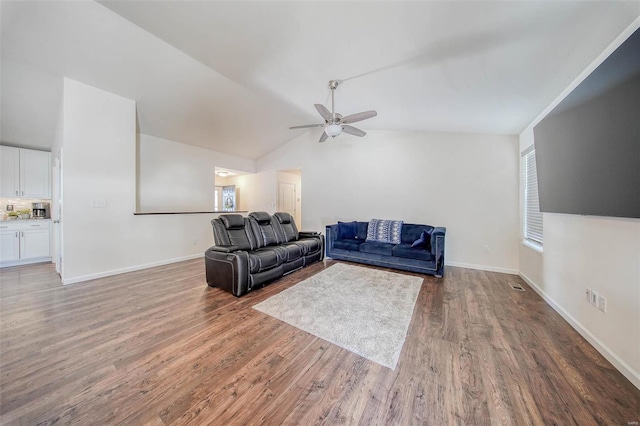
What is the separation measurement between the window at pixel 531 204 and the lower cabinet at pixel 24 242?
866 centimetres

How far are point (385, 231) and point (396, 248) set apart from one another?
0.60 metres

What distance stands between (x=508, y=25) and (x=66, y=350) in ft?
14.1

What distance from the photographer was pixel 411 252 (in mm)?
3939

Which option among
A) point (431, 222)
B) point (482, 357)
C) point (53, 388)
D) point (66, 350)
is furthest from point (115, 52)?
point (431, 222)

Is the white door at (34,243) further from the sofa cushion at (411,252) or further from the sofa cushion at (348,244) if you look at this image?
the sofa cushion at (411,252)

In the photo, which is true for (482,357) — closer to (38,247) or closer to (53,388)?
(53,388)

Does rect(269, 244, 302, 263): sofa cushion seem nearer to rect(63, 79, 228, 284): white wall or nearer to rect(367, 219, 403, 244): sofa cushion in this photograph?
rect(367, 219, 403, 244): sofa cushion

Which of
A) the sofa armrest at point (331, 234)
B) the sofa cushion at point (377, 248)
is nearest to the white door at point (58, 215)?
the sofa armrest at point (331, 234)

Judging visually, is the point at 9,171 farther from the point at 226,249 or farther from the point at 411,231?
the point at 411,231

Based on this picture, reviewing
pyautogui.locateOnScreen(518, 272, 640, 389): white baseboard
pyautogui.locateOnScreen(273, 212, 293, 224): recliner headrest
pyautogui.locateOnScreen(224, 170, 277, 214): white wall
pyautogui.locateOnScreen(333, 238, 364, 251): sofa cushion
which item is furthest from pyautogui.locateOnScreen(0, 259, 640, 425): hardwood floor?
pyautogui.locateOnScreen(224, 170, 277, 214): white wall

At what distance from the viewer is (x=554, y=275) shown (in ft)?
8.73

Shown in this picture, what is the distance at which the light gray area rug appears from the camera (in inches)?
78.1

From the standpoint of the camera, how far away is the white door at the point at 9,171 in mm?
4137

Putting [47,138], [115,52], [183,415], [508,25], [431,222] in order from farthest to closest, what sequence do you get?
[431,222] < [47,138] < [115,52] < [508,25] < [183,415]
